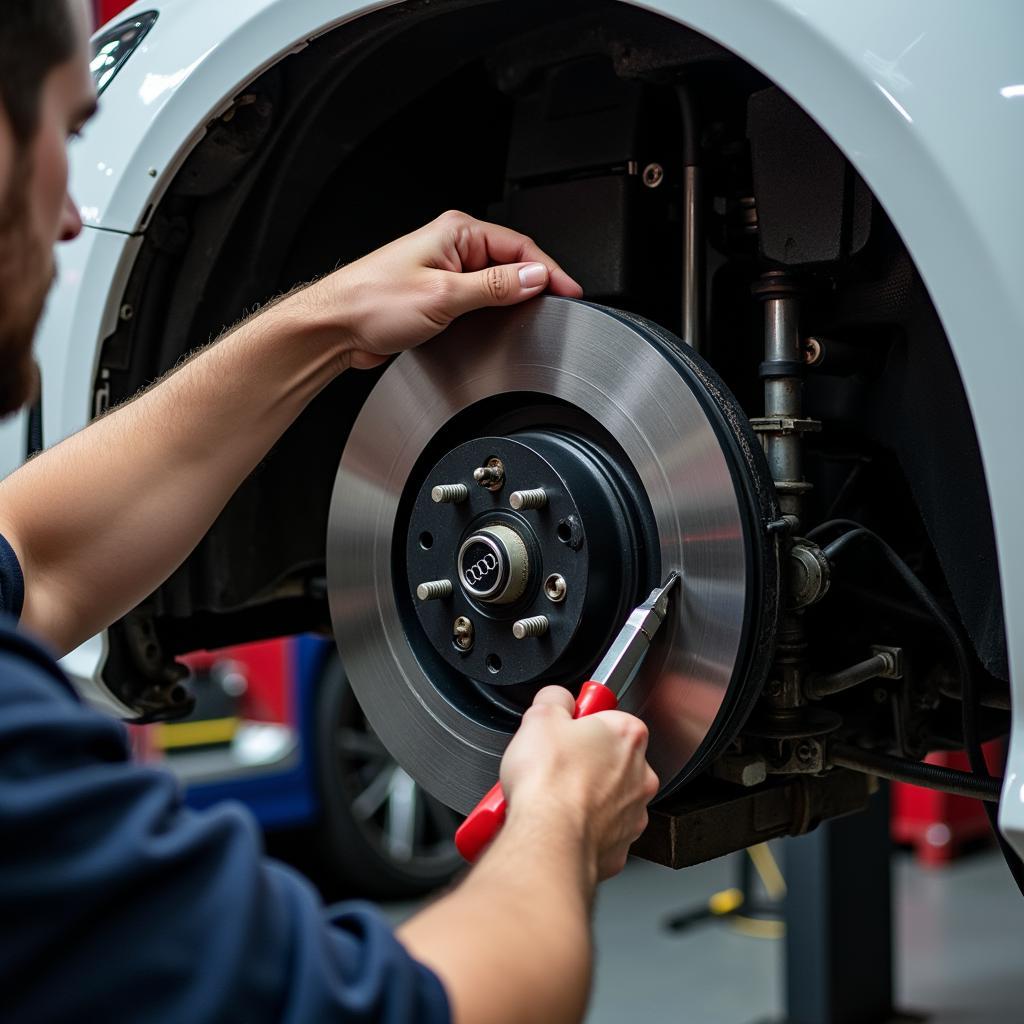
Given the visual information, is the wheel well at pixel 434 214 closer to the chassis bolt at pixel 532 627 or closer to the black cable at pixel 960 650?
the black cable at pixel 960 650

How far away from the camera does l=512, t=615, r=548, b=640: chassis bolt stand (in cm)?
76

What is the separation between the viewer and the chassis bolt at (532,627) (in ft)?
2.50

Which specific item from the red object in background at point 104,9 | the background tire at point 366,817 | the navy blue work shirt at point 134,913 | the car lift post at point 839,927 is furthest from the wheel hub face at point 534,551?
the red object in background at point 104,9

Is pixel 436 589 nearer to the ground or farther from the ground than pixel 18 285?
nearer to the ground

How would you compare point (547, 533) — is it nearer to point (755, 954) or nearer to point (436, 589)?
point (436, 589)

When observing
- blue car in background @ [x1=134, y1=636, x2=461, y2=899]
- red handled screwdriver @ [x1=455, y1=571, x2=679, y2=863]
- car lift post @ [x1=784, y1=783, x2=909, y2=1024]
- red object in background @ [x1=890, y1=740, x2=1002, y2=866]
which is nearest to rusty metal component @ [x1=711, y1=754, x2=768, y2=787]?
red handled screwdriver @ [x1=455, y1=571, x2=679, y2=863]

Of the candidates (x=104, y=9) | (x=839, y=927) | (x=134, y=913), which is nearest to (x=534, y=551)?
(x=134, y=913)

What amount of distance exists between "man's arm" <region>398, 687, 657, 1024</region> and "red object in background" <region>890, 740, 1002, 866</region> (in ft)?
8.51

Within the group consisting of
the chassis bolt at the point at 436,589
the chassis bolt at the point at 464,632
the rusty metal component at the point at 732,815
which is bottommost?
the rusty metal component at the point at 732,815

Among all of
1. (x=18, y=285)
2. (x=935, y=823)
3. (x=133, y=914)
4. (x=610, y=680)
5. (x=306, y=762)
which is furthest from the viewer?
(x=935, y=823)

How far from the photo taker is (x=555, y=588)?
2.50 feet

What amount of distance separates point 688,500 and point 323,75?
435 millimetres

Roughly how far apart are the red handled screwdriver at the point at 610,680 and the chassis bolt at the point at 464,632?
9 centimetres

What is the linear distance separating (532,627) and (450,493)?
0.11 meters
